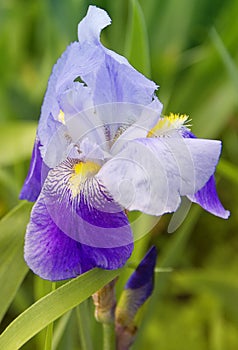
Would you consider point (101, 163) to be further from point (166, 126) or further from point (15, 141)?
point (15, 141)

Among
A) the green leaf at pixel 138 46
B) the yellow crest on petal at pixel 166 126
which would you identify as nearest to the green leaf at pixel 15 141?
the green leaf at pixel 138 46

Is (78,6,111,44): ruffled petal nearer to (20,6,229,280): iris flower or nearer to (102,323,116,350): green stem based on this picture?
(20,6,229,280): iris flower

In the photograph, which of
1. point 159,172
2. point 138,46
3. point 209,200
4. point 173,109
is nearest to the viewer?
point 159,172

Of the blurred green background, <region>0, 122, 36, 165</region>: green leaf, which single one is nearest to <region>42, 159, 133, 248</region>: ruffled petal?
the blurred green background

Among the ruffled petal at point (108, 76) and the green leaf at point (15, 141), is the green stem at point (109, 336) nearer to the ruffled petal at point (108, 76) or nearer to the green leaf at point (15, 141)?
the ruffled petal at point (108, 76)

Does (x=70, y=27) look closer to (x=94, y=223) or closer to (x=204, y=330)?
(x=204, y=330)

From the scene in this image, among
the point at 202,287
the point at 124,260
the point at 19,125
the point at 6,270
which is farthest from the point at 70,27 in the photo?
the point at 124,260

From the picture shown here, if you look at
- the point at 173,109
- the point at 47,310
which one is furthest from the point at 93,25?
the point at 173,109
